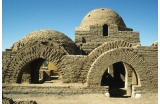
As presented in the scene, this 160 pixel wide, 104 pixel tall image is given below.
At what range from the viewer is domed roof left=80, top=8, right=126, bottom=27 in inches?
699

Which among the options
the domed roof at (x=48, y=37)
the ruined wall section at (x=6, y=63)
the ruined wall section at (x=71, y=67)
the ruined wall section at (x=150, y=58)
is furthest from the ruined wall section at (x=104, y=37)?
the ruined wall section at (x=6, y=63)

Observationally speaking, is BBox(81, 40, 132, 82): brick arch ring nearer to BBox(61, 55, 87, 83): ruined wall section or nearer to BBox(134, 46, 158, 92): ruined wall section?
BBox(61, 55, 87, 83): ruined wall section

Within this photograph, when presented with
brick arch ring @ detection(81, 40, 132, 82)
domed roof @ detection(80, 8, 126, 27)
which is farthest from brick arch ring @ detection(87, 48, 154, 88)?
domed roof @ detection(80, 8, 126, 27)

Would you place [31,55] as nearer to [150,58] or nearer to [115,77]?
[150,58]

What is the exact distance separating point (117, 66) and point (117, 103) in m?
7.72

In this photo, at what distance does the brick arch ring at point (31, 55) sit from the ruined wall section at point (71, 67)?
45 centimetres

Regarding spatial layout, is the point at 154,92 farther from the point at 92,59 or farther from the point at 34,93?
the point at 34,93

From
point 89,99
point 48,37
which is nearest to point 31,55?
point 48,37

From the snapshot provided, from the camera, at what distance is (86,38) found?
16.2 metres

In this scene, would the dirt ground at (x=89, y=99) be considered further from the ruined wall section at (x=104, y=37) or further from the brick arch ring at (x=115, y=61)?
the ruined wall section at (x=104, y=37)

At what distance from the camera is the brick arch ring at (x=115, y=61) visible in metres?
10.4

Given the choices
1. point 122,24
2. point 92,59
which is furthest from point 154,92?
point 122,24

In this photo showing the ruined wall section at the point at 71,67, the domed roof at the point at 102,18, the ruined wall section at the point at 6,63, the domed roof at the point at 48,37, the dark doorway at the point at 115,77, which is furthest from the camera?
the domed roof at the point at 102,18

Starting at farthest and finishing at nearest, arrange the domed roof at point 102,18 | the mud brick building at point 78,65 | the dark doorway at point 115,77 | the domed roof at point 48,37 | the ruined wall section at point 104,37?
the domed roof at point 102,18 < the ruined wall section at point 104,37 < the dark doorway at point 115,77 < the domed roof at point 48,37 < the mud brick building at point 78,65
